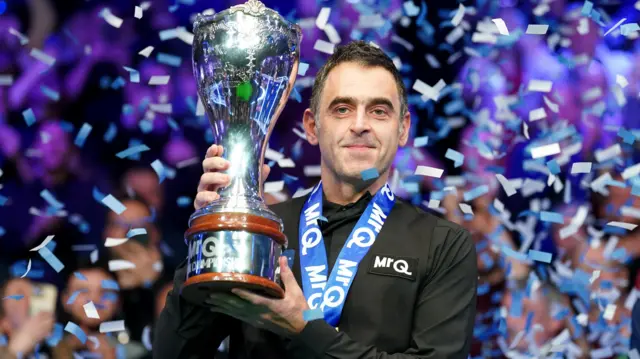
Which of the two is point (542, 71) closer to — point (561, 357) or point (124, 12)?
point (561, 357)

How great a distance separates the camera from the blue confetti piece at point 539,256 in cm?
314

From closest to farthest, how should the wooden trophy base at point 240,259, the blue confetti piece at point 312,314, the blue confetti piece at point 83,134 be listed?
the wooden trophy base at point 240,259
the blue confetti piece at point 312,314
the blue confetti piece at point 83,134

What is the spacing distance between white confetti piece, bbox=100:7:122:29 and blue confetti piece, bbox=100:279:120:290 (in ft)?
3.46

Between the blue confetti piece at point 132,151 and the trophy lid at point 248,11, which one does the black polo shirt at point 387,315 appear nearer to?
the trophy lid at point 248,11

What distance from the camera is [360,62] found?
214cm

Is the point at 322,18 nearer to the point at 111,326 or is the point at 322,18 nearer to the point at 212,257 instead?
the point at 111,326

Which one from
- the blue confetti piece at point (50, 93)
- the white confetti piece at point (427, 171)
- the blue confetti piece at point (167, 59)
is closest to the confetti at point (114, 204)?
the blue confetti piece at point (50, 93)

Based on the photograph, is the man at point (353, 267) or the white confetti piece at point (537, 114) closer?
the man at point (353, 267)

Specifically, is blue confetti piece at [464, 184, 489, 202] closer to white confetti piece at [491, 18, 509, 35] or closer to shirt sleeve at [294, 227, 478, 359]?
white confetti piece at [491, 18, 509, 35]

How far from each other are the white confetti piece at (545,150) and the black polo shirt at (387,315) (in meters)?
1.33

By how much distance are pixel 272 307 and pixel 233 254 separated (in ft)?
0.44

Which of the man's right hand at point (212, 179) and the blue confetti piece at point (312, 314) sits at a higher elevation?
the man's right hand at point (212, 179)

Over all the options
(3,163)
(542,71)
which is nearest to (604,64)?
(542,71)

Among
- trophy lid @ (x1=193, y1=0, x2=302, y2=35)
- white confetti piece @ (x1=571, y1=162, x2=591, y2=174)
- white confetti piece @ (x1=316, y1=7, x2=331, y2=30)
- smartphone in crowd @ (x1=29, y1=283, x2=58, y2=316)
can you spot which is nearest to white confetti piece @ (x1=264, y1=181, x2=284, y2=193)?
white confetti piece @ (x1=316, y1=7, x2=331, y2=30)
